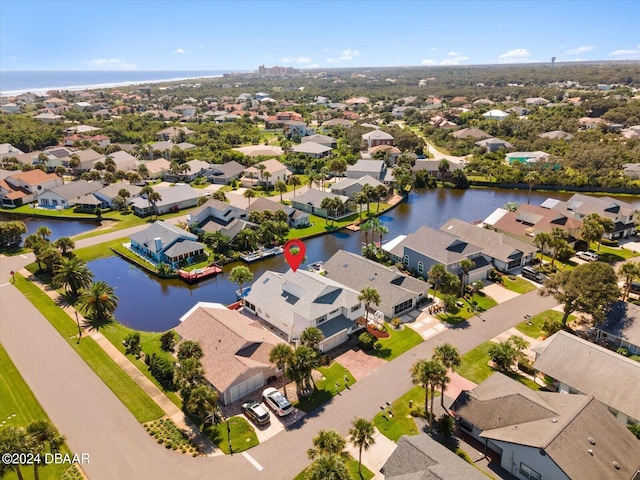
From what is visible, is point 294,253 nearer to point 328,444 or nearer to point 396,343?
point 396,343

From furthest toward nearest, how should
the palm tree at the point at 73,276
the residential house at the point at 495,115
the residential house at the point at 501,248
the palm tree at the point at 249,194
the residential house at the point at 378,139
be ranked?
the residential house at the point at 495,115 → the residential house at the point at 378,139 → the palm tree at the point at 249,194 → the residential house at the point at 501,248 → the palm tree at the point at 73,276

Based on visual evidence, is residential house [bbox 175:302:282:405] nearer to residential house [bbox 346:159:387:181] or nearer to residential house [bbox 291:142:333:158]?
residential house [bbox 346:159:387:181]

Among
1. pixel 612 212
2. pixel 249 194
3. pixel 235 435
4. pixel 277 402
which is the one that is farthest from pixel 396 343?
pixel 249 194

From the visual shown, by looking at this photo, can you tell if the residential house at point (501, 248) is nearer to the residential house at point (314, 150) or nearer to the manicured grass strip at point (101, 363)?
the manicured grass strip at point (101, 363)

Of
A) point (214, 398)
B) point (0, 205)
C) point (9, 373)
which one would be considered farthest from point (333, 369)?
point (0, 205)

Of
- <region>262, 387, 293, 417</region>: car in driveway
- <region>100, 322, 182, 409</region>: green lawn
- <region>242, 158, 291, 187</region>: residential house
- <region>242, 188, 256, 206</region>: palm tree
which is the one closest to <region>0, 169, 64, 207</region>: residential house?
<region>242, 158, 291, 187</region>: residential house

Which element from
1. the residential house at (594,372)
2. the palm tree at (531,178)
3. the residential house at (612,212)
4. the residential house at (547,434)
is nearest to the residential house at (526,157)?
the palm tree at (531,178)
